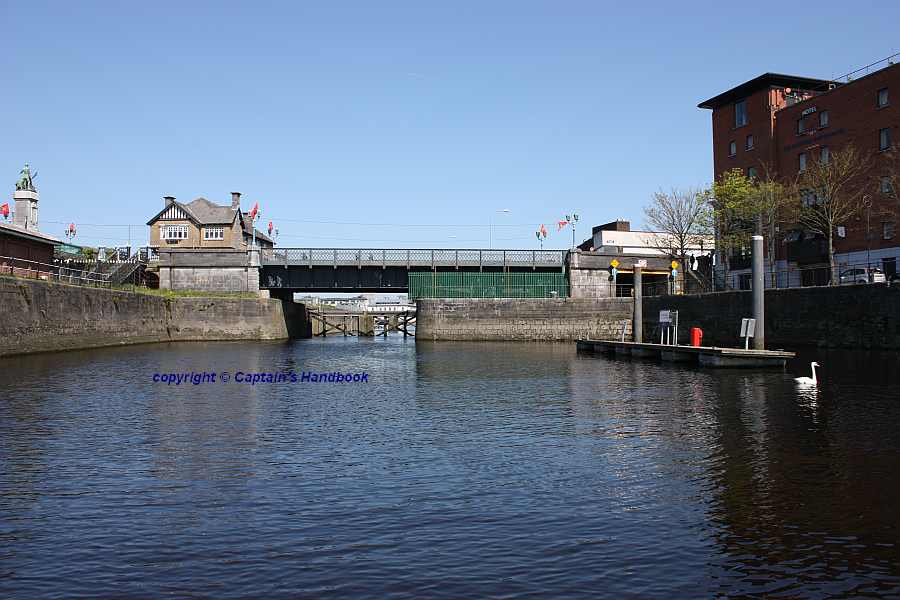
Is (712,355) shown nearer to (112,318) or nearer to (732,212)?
(732,212)

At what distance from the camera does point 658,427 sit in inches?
763

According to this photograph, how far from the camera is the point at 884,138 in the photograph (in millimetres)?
61438

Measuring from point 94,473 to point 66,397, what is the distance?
12.4m

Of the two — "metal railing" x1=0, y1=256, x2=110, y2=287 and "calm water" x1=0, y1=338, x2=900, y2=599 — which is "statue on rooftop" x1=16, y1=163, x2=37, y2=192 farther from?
"calm water" x1=0, y1=338, x2=900, y2=599

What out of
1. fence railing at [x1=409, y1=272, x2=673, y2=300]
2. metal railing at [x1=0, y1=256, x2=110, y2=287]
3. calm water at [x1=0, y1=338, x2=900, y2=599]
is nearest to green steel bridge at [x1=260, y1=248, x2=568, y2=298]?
fence railing at [x1=409, y1=272, x2=673, y2=300]

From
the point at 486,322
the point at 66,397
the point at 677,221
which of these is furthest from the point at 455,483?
the point at 677,221

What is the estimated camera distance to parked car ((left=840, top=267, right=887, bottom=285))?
49009 millimetres

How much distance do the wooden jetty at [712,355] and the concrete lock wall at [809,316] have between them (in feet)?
35.0

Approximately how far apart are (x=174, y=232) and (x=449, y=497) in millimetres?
106782

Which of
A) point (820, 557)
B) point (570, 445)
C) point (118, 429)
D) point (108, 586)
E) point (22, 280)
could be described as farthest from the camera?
point (22, 280)

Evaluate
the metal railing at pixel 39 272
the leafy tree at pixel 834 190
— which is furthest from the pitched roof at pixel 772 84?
the metal railing at pixel 39 272

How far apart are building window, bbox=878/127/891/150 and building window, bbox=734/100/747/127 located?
16.9 m

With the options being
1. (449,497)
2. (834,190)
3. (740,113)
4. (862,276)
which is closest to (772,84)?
(740,113)

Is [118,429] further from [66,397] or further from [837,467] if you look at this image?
[837,467]
